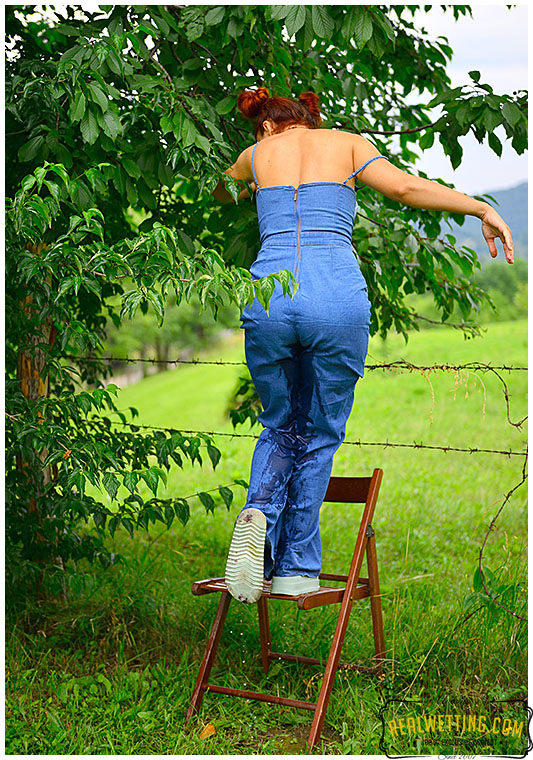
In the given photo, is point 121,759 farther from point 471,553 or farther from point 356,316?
point 471,553

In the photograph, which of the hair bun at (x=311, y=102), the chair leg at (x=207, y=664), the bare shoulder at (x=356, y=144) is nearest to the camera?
the bare shoulder at (x=356, y=144)

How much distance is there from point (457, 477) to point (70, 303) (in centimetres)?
566

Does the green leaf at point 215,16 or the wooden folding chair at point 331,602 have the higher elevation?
the green leaf at point 215,16

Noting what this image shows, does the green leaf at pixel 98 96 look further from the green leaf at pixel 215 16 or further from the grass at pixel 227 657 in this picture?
the grass at pixel 227 657

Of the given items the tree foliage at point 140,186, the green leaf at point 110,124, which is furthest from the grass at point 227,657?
the green leaf at point 110,124

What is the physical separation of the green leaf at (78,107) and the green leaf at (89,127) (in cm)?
6

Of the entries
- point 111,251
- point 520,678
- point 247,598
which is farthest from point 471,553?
point 111,251

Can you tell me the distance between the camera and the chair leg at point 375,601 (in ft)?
10.4

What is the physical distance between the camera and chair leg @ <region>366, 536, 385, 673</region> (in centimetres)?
317

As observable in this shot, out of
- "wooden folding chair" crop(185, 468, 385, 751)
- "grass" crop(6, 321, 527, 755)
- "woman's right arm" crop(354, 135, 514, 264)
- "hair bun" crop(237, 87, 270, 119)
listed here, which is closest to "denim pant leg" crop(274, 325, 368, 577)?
"wooden folding chair" crop(185, 468, 385, 751)

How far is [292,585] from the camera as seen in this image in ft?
9.00

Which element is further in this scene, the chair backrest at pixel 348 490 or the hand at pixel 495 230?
the chair backrest at pixel 348 490

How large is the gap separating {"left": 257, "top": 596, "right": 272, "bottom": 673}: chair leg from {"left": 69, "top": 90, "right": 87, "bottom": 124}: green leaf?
6.75 feet

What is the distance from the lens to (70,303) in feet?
12.3
